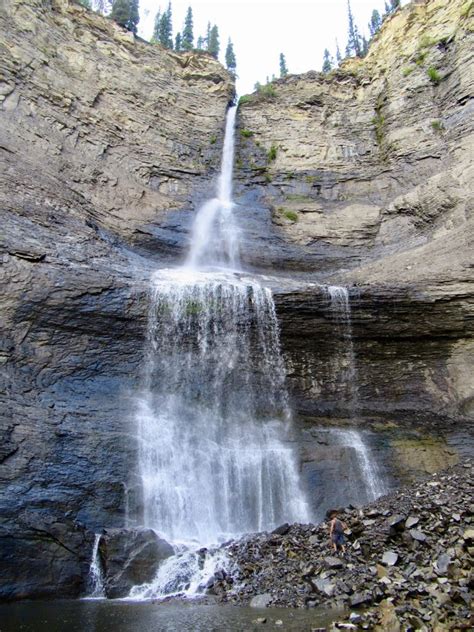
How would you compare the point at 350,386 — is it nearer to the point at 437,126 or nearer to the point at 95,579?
the point at 95,579

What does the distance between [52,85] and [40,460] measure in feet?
61.7

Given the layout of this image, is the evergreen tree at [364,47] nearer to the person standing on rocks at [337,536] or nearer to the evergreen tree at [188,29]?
the evergreen tree at [188,29]

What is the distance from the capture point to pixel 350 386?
17562mm

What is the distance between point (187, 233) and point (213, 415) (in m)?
10.4

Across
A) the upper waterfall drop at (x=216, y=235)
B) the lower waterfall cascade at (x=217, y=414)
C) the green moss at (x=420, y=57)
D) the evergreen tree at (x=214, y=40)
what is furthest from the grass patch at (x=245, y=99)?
the evergreen tree at (x=214, y=40)

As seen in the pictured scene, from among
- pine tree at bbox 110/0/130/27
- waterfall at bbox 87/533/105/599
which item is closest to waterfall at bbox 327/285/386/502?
waterfall at bbox 87/533/105/599

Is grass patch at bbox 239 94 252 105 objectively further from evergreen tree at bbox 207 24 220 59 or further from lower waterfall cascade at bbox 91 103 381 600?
evergreen tree at bbox 207 24 220 59

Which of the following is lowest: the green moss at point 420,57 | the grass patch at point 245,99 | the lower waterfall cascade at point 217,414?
the lower waterfall cascade at point 217,414

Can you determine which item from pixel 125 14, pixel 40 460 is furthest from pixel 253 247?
pixel 125 14

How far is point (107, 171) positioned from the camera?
23.1 metres

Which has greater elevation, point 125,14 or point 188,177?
point 125,14

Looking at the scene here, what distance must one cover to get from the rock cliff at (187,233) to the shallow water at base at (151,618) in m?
1.91

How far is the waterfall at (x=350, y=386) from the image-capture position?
15406mm

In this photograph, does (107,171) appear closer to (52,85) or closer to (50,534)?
(52,85)
